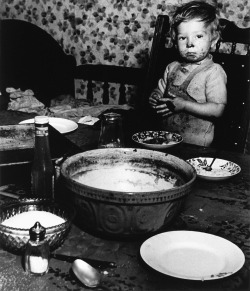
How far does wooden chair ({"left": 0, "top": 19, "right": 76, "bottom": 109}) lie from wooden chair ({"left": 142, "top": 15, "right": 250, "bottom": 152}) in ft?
5.08

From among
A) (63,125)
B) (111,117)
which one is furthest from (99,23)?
(111,117)

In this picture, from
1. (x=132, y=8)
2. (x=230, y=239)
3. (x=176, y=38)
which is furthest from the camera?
(x=132, y=8)

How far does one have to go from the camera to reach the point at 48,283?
784mm

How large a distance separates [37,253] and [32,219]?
0.50ft

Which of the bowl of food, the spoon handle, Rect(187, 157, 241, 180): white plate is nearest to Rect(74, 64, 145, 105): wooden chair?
Rect(187, 157, 241, 180): white plate

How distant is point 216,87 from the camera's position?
2072 mm

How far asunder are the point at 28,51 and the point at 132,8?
3.20 ft

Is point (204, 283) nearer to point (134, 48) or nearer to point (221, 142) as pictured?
point (221, 142)

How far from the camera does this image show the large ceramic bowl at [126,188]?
2.84ft

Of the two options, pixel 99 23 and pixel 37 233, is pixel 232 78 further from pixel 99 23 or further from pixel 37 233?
pixel 99 23

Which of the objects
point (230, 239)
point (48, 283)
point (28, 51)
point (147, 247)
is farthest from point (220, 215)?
point (28, 51)

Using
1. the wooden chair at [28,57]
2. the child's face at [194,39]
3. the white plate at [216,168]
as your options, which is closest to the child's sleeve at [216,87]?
the child's face at [194,39]

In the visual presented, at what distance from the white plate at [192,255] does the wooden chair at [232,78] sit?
1058 mm

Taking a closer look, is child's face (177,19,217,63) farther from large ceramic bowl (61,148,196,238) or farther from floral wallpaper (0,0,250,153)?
floral wallpaper (0,0,250,153)
